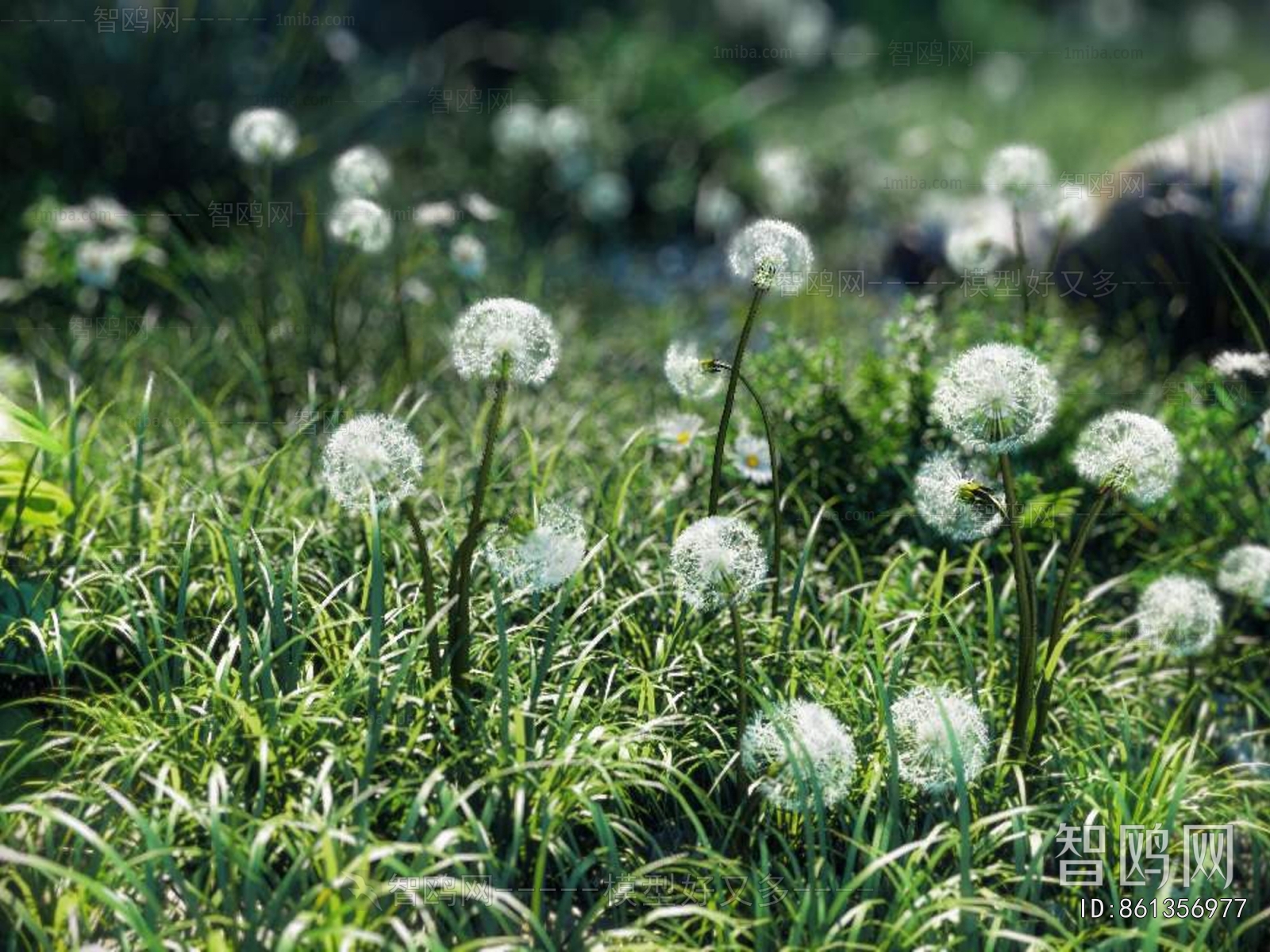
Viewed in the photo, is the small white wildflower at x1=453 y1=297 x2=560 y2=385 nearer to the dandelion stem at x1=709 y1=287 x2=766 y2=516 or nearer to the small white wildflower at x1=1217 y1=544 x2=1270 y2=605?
the dandelion stem at x1=709 y1=287 x2=766 y2=516

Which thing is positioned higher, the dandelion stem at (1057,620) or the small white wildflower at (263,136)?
the small white wildflower at (263,136)

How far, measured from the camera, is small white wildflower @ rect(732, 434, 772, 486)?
131 inches

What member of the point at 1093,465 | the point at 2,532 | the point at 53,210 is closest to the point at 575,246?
the point at 53,210

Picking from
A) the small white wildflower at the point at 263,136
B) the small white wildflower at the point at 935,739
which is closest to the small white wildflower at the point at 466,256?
the small white wildflower at the point at 263,136

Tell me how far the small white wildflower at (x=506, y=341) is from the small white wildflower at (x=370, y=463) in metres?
0.19

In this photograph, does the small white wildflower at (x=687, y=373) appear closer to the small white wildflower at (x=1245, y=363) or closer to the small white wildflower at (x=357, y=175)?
the small white wildflower at (x=1245, y=363)

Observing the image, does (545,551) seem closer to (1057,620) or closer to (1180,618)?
(1057,620)

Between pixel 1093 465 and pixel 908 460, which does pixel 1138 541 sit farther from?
pixel 1093 465

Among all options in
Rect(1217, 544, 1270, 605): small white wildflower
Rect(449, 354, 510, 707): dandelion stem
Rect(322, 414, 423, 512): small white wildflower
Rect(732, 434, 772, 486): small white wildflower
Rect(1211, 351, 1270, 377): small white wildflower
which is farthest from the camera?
Rect(732, 434, 772, 486): small white wildflower

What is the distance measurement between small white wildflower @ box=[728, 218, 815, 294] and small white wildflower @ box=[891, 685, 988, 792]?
86 centimetres

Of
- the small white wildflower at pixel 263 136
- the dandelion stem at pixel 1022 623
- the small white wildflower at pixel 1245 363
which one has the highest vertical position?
the small white wildflower at pixel 263 136

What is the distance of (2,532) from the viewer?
317 centimetres

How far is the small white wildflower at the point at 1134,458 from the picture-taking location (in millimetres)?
2486

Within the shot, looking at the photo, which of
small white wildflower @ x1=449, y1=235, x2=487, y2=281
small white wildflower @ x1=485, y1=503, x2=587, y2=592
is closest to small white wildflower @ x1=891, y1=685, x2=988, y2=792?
small white wildflower @ x1=485, y1=503, x2=587, y2=592
